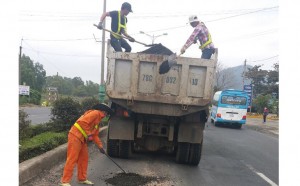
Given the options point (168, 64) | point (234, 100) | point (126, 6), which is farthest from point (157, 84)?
point (234, 100)

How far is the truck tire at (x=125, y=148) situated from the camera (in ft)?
24.3

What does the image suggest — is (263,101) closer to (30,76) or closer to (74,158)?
(30,76)

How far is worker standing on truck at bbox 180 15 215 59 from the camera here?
23.1ft

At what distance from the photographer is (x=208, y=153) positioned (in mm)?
9672

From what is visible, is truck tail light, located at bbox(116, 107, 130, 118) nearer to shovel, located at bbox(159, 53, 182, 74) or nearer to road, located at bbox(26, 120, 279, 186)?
road, located at bbox(26, 120, 279, 186)

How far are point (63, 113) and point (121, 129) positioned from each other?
2.77 m

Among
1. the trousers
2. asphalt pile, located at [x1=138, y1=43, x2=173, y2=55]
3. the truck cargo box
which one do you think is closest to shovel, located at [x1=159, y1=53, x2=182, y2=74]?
the truck cargo box

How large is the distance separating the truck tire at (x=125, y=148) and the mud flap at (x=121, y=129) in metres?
0.34

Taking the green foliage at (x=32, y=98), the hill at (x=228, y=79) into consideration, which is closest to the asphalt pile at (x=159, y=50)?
the green foliage at (x=32, y=98)

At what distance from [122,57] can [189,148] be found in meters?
2.48

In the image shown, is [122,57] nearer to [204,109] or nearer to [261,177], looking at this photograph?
[204,109]

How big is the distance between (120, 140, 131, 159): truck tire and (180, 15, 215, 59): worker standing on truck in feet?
8.24

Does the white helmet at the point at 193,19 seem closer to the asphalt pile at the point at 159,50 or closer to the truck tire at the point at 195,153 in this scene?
the asphalt pile at the point at 159,50

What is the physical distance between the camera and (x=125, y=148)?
7469 millimetres
